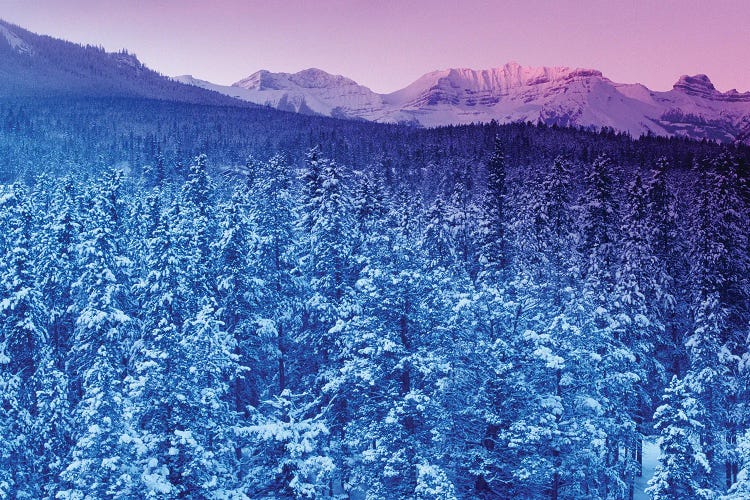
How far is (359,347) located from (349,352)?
770mm

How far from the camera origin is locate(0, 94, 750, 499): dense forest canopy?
16672 millimetres

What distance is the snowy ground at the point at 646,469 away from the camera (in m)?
32.6

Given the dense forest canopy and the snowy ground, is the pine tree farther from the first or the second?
the snowy ground

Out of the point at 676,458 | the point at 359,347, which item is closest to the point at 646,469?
the point at 676,458

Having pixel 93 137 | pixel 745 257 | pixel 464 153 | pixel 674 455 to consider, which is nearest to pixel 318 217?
pixel 674 455

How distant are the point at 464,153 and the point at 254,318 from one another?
102052 mm

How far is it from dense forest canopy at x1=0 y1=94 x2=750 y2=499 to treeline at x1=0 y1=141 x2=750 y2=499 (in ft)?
0.38

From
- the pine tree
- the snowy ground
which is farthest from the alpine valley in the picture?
the snowy ground

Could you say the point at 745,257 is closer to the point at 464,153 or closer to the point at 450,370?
the point at 450,370

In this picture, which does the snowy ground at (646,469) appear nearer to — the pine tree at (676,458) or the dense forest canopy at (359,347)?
the dense forest canopy at (359,347)

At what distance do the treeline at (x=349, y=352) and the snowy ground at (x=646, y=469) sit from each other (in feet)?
9.30

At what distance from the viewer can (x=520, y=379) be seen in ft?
63.0

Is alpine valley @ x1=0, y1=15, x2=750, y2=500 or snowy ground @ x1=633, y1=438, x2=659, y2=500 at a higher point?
alpine valley @ x1=0, y1=15, x2=750, y2=500

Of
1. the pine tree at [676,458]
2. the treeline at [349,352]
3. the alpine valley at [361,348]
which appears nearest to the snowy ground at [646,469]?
the alpine valley at [361,348]
